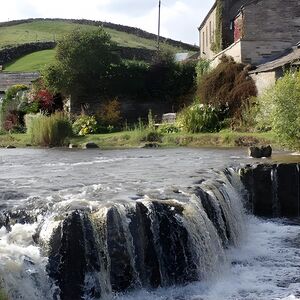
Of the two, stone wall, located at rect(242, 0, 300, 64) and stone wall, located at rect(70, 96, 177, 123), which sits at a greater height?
stone wall, located at rect(242, 0, 300, 64)

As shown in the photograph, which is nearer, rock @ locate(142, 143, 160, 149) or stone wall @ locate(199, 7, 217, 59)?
rock @ locate(142, 143, 160, 149)

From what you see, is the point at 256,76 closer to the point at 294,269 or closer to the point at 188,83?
the point at 188,83

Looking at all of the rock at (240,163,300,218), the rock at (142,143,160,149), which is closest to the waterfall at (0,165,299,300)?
the rock at (240,163,300,218)

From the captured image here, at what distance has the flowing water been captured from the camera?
9875mm

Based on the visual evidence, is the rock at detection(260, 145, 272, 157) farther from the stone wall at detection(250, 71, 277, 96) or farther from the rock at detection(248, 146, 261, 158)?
the stone wall at detection(250, 71, 277, 96)

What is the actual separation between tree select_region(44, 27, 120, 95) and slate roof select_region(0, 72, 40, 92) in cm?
1139

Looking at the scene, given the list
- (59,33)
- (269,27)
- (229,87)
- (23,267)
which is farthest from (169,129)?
(59,33)

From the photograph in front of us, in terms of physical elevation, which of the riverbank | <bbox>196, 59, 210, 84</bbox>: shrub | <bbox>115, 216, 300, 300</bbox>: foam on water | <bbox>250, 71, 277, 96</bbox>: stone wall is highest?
<bbox>196, 59, 210, 84</bbox>: shrub

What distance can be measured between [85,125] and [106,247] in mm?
25331

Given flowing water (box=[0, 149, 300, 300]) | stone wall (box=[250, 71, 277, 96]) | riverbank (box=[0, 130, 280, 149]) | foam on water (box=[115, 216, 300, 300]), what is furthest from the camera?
stone wall (box=[250, 71, 277, 96])

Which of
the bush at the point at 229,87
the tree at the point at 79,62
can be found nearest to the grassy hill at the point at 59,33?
the tree at the point at 79,62

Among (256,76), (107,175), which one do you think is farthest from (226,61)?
(107,175)

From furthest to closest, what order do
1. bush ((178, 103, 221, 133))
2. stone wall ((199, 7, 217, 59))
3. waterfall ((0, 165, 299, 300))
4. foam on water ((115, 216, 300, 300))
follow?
stone wall ((199, 7, 217, 59)) → bush ((178, 103, 221, 133)) → foam on water ((115, 216, 300, 300)) → waterfall ((0, 165, 299, 300))

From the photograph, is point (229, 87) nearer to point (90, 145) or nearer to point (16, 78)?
point (90, 145)
